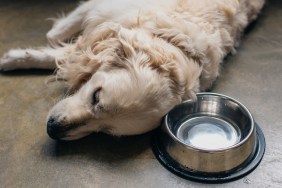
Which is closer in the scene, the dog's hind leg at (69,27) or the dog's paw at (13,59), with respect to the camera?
the dog's paw at (13,59)

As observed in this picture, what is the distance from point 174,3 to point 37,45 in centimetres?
96

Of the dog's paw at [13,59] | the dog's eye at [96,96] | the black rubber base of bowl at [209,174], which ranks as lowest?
the black rubber base of bowl at [209,174]

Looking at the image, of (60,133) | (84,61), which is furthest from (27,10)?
(60,133)

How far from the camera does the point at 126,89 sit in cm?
195

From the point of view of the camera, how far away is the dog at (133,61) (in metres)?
1.99

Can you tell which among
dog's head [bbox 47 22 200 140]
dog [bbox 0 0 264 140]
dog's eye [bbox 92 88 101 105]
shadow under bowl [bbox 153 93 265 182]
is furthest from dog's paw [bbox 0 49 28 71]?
shadow under bowl [bbox 153 93 265 182]

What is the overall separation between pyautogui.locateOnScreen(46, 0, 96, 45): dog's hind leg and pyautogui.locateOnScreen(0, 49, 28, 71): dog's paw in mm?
227

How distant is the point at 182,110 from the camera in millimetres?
2305

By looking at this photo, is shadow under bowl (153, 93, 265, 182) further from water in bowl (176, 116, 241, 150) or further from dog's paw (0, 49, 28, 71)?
dog's paw (0, 49, 28, 71)

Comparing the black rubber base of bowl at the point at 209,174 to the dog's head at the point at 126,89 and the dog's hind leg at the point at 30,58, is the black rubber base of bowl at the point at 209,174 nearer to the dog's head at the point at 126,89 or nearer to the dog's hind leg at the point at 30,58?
the dog's head at the point at 126,89

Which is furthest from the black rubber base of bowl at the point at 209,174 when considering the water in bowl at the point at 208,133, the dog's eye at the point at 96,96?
the dog's eye at the point at 96,96

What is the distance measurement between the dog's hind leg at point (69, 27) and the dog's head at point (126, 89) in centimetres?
57

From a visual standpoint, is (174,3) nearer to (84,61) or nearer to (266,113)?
(84,61)

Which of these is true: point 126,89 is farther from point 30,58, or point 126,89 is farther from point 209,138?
point 30,58
